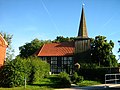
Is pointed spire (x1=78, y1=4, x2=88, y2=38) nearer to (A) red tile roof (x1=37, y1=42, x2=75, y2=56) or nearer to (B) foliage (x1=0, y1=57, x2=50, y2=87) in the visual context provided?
(A) red tile roof (x1=37, y1=42, x2=75, y2=56)

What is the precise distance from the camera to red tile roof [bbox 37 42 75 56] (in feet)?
187

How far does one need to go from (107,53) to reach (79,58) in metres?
7.62

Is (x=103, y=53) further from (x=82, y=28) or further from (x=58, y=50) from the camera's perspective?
(x=58, y=50)

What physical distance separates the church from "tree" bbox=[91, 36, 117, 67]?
3.12m

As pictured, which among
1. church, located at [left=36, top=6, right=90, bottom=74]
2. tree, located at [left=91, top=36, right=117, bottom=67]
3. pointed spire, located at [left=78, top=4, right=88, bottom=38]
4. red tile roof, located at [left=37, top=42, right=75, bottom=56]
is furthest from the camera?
red tile roof, located at [left=37, top=42, right=75, bottom=56]

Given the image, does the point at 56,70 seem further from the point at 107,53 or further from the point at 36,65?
the point at 36,65

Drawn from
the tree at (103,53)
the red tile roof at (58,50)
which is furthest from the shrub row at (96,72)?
the tree at (103,53)

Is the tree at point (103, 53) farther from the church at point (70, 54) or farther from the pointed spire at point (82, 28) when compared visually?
the pointed spire at point (82, 28)

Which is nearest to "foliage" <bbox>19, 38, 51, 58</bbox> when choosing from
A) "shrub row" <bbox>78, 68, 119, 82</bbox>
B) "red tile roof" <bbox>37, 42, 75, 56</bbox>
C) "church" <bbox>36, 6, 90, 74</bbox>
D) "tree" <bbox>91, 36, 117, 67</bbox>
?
"red tile roof" <bbox>37, 42, 75, 56</bbox>

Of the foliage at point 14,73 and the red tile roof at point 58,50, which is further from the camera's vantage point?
the red tile roof at point 58,50

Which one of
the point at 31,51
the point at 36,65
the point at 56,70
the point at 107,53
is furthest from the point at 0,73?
the point at 31,51

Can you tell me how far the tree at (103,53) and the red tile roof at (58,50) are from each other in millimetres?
6474

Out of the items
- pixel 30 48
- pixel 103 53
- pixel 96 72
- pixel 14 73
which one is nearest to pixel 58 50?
pixel 103 53

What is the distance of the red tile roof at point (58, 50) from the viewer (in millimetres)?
57125
